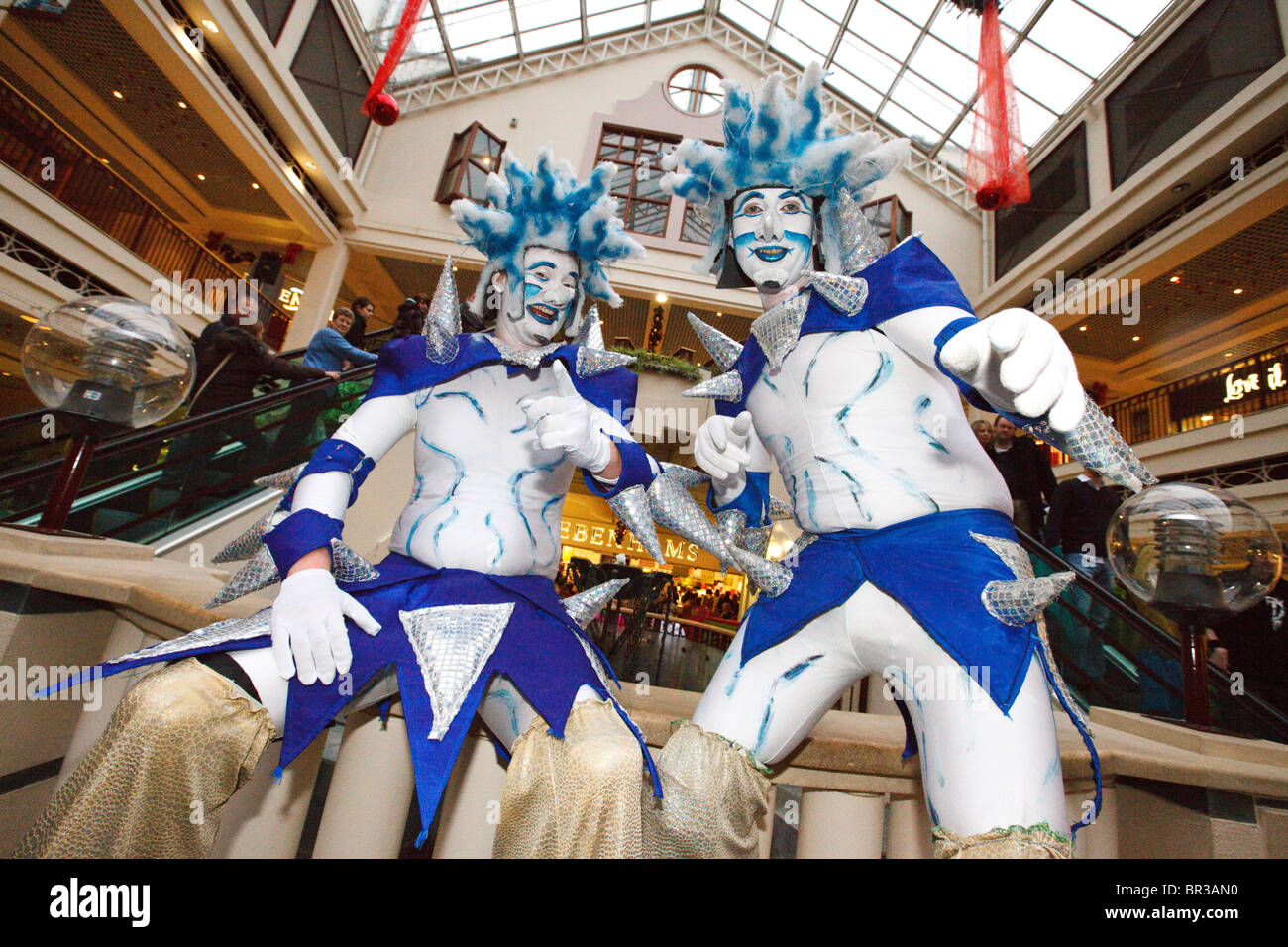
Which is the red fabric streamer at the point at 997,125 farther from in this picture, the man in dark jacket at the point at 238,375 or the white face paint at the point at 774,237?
the man in dark jacket at the point at 238,375

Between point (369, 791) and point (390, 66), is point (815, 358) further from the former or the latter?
point (390, 66)

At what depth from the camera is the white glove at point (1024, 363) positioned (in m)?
0.88

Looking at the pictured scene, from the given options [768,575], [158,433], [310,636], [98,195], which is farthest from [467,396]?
[98,195]

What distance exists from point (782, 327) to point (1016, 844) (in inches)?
39.9

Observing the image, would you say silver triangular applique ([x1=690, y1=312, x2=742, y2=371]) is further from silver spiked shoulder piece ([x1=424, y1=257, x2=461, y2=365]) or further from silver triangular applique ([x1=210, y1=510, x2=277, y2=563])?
silver triangular applique ([x1=210, y1=510, x2=277, y2=563])

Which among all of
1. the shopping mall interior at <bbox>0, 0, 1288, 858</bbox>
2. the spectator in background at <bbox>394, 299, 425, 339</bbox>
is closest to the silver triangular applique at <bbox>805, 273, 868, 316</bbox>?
the shopping mall interior at <bbox>0, 0, 1288, 858</bbox>

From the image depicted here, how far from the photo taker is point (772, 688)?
1174mm

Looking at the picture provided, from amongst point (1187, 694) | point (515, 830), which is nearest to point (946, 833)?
point (515, 830)

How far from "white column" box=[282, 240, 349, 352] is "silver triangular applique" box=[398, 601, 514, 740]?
11462 mm

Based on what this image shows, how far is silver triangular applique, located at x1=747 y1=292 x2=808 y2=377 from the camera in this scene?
139 cm

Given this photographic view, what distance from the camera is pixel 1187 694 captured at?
1894 millimetres

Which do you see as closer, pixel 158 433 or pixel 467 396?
pixel 467 396
